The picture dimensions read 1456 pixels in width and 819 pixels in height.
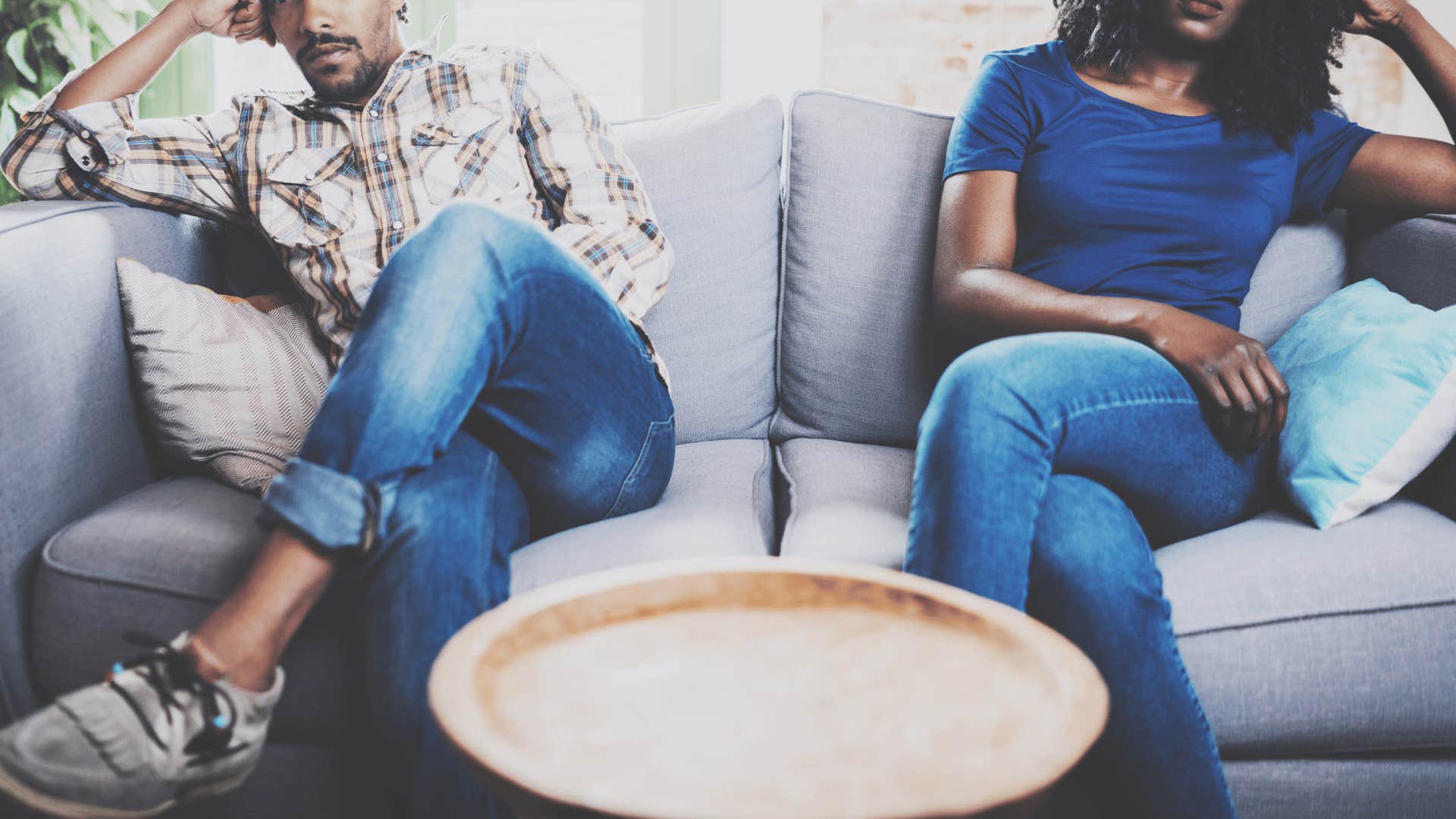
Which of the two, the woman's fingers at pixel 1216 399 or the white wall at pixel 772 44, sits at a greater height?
the white wall at pixel 772 44

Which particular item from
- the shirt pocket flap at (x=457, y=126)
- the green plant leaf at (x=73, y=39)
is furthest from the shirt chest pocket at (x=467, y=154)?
the green plant leaf at (x=73, y=39)

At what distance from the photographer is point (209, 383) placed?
4.00 ft

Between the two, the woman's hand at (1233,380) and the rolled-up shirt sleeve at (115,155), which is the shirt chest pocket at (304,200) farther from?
the woman's hand at (1233,380)

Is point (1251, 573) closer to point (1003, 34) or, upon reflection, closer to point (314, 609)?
point (314, 609)

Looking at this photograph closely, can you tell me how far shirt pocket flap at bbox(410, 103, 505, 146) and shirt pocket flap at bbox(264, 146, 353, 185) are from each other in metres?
0.11

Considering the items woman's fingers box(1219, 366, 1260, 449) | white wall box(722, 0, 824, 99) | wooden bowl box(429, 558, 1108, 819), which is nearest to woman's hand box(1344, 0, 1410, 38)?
woman's fingers box(1219, 366, 1260, 449)

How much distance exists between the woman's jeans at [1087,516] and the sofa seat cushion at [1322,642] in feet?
0.26

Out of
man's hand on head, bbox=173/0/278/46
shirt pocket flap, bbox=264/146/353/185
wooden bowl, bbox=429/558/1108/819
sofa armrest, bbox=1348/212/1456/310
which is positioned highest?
man's hand on head, bbox=173/0/278/46

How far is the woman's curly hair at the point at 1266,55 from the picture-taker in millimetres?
1378

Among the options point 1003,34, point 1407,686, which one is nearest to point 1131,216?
point 1407,686

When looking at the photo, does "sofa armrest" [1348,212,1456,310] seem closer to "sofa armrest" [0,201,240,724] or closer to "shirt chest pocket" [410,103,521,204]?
"shirt chest pocket" [410,103,521,204]

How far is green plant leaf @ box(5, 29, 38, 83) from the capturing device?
217 centimetres

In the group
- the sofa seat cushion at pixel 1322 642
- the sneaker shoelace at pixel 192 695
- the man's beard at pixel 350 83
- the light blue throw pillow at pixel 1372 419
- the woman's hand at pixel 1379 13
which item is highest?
the woman's hand at pixel 1379 13

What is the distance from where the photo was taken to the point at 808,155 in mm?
1586
